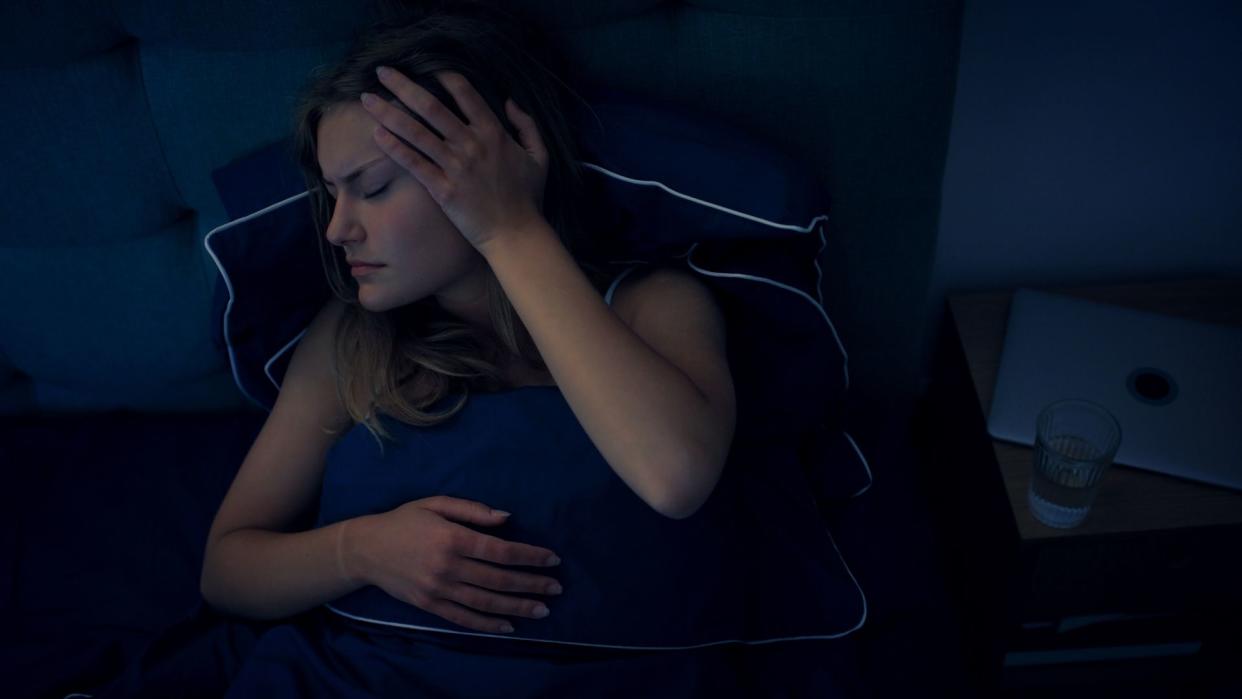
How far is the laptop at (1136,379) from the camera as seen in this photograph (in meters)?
1.13

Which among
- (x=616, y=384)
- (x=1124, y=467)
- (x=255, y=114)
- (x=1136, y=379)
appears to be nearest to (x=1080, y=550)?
(x=1124, y=467)

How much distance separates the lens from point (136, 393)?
1351 millimetres

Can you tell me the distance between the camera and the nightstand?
1105mm

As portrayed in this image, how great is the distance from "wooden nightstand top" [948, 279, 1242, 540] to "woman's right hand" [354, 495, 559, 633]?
62cm

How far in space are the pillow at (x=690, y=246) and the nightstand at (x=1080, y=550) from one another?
0.22m

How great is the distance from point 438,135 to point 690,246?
309 mm

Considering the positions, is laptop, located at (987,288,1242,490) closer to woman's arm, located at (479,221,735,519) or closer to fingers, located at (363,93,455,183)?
woman's arm, located at (479,221,735,519)

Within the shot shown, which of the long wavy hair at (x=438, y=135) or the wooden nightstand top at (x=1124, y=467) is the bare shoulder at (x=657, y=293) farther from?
the wooden nightstand top at (x=1124, y=467)

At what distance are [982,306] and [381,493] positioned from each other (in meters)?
0.92

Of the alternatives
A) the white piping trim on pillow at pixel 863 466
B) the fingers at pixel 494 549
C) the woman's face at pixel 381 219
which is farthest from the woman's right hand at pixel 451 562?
the white piping trim on pillow at pixel 863 466

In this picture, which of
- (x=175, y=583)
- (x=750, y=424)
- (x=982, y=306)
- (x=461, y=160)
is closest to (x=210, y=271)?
(x=175, y=583)

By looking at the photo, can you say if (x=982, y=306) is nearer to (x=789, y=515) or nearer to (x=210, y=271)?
(x=789, y=515)

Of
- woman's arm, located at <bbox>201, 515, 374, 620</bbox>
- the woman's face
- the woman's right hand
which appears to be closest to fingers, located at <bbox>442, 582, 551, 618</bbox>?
the woman's right hand

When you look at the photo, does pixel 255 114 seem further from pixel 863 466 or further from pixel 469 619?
pixel 863 466
